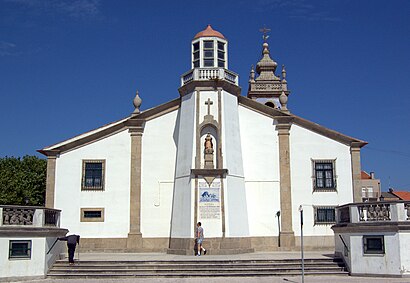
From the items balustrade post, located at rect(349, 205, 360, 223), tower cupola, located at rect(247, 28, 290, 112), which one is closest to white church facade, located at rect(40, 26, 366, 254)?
balustrade post, located at rect(349, 205, 360, 223)

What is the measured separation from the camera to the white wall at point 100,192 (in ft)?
80.6

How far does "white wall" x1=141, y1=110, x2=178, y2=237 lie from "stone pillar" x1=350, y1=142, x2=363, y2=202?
9.16 m

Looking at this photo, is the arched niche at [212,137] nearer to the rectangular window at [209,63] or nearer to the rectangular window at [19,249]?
the rectangular window at [209,63]

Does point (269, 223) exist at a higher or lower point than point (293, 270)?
higher

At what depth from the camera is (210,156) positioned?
23250 millimetres

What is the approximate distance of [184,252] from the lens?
22.0 metres

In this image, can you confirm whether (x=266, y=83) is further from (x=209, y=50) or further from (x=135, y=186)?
(x=135, y=186)

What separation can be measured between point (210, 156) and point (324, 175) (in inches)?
246

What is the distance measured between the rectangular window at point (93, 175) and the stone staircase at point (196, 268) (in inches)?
265

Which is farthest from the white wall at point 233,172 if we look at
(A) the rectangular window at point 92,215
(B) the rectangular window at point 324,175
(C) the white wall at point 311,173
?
(A) the rectangular window at point 92,215

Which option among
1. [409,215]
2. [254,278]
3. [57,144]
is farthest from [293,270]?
[57,144]

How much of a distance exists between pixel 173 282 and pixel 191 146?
8.42 metres

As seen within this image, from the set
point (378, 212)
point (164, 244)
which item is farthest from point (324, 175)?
point (164, 244)

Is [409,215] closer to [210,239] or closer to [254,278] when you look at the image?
[254,278]
